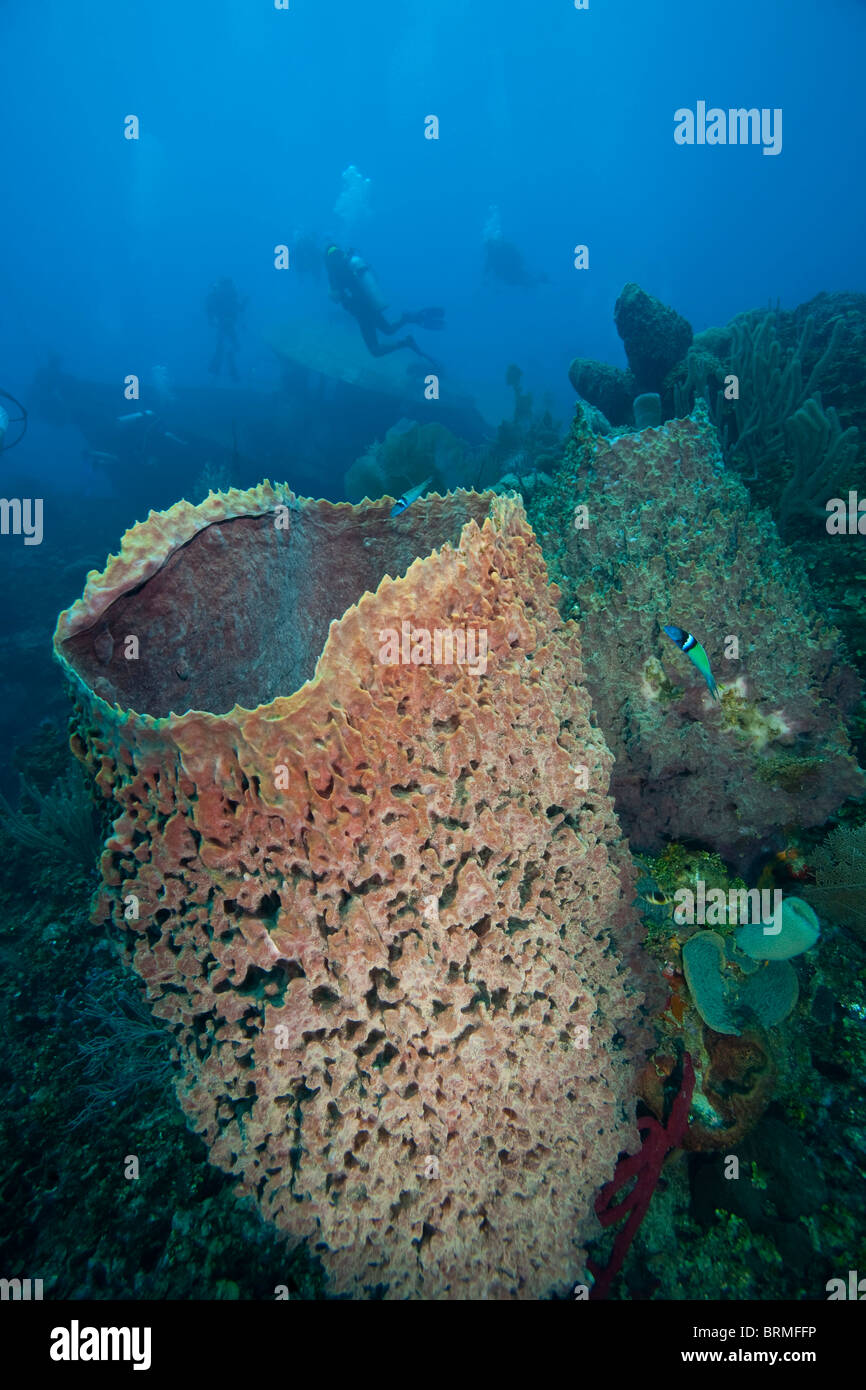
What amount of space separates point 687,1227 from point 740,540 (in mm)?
3420

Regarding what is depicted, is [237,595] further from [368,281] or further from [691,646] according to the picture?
[368,281]

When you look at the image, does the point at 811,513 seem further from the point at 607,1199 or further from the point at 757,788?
the point at 607,1199

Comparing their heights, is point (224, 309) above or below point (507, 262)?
below

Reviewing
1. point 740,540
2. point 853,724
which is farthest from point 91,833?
point 853,724

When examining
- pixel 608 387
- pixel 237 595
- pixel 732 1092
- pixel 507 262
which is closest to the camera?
pixel 732 1092

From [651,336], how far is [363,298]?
1390 cm

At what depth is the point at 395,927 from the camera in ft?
5.90

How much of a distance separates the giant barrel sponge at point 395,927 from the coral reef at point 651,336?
9.42m

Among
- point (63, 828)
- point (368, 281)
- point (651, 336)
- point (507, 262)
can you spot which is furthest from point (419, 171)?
point (63, 828)

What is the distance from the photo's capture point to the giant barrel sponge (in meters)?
1.74

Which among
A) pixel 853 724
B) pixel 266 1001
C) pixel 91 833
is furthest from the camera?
pixel 91 833

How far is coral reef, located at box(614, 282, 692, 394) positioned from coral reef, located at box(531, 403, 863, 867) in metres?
7.85

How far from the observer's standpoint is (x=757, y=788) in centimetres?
312

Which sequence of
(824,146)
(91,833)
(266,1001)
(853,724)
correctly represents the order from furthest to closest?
(824,146) < (91,833) < (853,724) < (266,1001)
